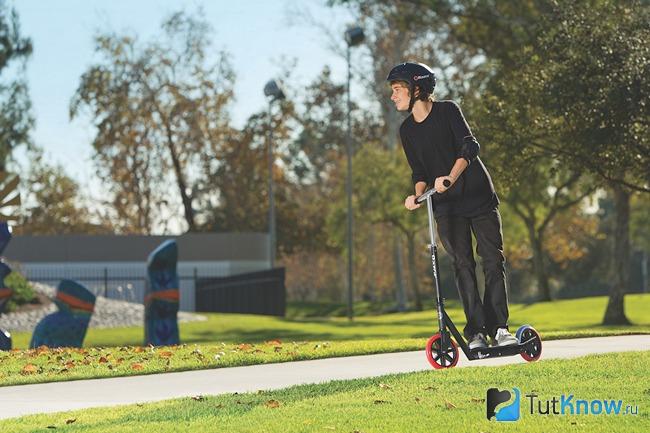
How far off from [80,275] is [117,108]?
11.5 meters

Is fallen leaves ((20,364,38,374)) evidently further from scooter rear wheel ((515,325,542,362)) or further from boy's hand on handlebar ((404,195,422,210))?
scooter rear wheel ((515,325,542,362))

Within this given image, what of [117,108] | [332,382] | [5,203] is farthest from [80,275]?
[332,382]

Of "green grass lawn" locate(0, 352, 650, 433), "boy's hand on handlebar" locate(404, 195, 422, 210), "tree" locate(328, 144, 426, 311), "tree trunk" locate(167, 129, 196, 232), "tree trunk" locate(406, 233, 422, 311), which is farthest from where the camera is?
"tree trunk" locate(167, 129, 196, 232)

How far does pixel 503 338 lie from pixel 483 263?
23.5 inches

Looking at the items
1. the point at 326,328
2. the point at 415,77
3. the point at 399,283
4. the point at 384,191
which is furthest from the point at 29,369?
the point at 399,283

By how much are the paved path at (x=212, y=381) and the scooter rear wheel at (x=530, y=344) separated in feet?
7.66

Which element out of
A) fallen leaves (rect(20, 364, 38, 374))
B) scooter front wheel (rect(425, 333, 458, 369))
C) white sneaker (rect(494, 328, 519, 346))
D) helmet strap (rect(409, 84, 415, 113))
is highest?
helmet strap (rect(409, 84, 415, 113))

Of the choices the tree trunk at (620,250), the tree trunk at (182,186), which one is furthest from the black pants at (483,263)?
the tree trunk at (182,186)

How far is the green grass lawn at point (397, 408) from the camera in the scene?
29.4 ft

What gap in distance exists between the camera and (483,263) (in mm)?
9961

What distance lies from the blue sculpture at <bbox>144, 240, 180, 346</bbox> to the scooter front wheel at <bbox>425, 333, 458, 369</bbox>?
48.5 feet

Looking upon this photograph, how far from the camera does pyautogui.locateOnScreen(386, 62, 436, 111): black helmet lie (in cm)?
980

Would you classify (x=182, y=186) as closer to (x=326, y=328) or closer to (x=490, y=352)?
(x=326, y=328)

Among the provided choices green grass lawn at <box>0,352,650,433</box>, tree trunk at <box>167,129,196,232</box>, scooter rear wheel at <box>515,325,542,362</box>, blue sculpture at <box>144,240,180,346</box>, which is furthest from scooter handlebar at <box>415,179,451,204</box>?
tree trunk at <box>167,129,196,232</box>
